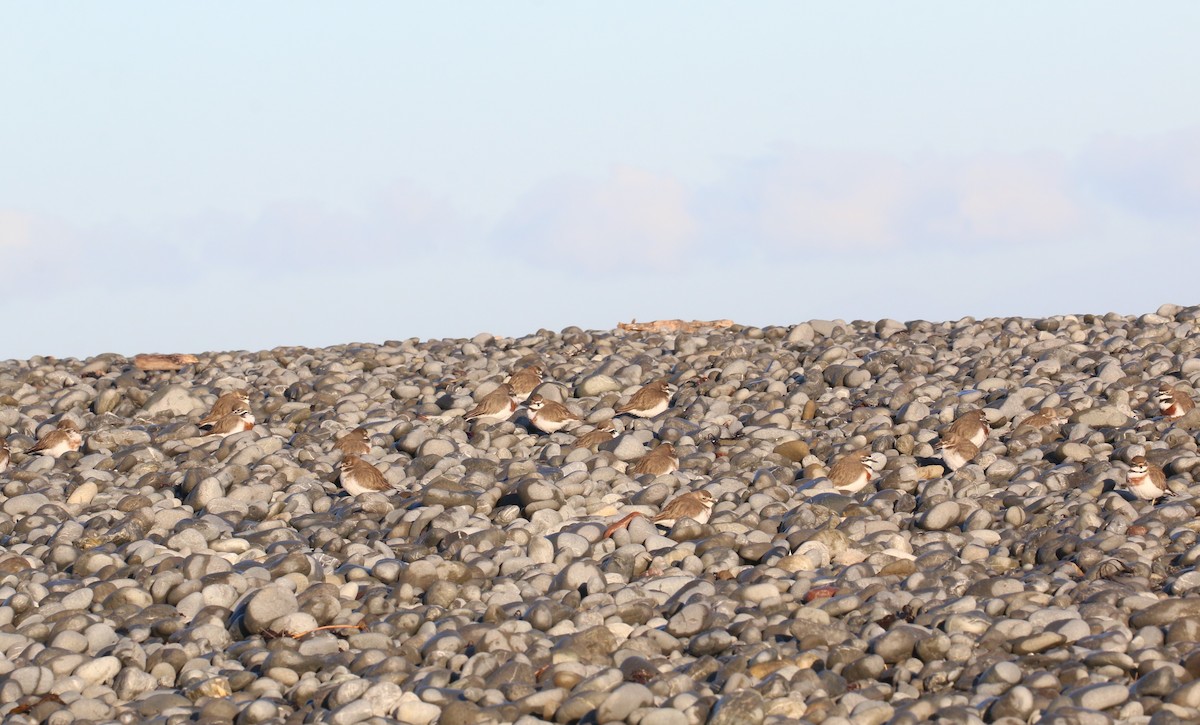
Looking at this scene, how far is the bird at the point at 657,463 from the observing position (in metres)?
11.2

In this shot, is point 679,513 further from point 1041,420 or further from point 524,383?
point 524,383

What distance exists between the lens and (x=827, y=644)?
7359mm

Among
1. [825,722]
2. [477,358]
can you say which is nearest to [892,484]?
[825,722]

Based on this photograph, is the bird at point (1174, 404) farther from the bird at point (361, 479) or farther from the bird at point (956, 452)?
the bird at point (361, 479)

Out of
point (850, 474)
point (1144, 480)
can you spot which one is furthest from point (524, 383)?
point (1144, 480)

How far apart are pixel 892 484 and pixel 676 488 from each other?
1.76m

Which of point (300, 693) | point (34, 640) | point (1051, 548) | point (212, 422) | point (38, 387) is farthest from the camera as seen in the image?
point (38, 387)

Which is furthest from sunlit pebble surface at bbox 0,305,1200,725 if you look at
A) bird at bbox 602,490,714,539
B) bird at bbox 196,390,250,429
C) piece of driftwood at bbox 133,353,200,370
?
piece of driftwood at bbox 133,353,200,370

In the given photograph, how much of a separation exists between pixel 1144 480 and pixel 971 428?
184 centimetres

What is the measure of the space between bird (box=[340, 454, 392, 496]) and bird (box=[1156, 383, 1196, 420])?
7.03 meters

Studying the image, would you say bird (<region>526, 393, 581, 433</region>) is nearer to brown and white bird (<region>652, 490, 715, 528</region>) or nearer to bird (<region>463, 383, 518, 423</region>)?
bird (<region>463, 383, 518, 423</region>)

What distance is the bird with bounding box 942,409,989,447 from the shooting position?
11523 mm

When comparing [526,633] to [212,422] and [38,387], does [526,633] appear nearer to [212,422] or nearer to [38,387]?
[212,422]

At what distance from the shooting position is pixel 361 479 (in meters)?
10.9
